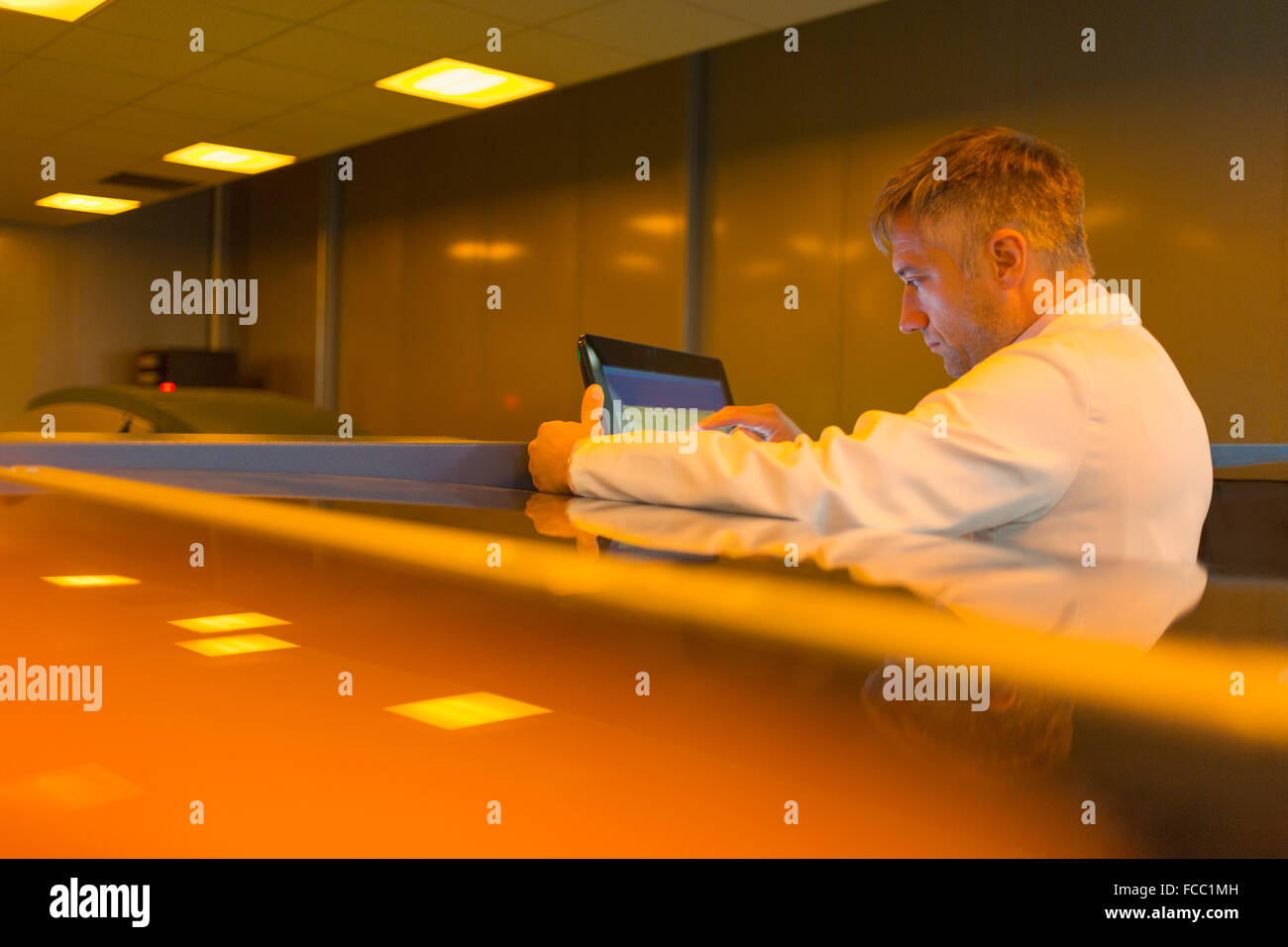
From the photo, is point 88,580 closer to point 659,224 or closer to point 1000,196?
point 1000,196

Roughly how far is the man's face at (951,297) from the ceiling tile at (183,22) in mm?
3652

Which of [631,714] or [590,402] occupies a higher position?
[590,402]

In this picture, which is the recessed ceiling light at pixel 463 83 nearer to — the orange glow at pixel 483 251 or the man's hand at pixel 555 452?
the orange glow at pixel 483 251

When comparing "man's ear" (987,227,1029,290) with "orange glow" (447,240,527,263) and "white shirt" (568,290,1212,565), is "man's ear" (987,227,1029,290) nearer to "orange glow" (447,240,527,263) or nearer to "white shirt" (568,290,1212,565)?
"white shirt" (568,290,1212,565)

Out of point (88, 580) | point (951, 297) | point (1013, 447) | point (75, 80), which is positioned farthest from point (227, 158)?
point (88, 580)

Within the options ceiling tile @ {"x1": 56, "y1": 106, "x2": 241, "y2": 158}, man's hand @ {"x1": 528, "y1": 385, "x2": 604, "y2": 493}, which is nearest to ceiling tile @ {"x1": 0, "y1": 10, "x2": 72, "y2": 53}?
ceiling tile @ {"x1": 56, "y1": 106, "x2": 241, "y2": 158}

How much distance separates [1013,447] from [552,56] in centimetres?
430

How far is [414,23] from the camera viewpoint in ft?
14.5

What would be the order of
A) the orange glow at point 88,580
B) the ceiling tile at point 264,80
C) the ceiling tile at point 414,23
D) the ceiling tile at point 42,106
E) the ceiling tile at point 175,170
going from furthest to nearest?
the ceiling tile at point 175,170 → the ceiling tile at point 42,106 → the ceiling tile at point 264,80 → the ceiling tile at point 414,23 → the orange glow at point 88,580

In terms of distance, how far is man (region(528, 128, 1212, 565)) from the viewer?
3.60ft

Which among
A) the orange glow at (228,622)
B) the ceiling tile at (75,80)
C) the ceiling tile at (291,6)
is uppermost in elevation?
the ceiling tile at (75,80)

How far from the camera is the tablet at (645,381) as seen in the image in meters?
1.83

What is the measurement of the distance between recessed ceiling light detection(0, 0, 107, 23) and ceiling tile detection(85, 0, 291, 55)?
5 centimetres

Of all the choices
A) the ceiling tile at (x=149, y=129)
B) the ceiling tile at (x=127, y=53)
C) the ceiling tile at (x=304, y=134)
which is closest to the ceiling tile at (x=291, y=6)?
the ceiling tile at (x=127, y=53)
